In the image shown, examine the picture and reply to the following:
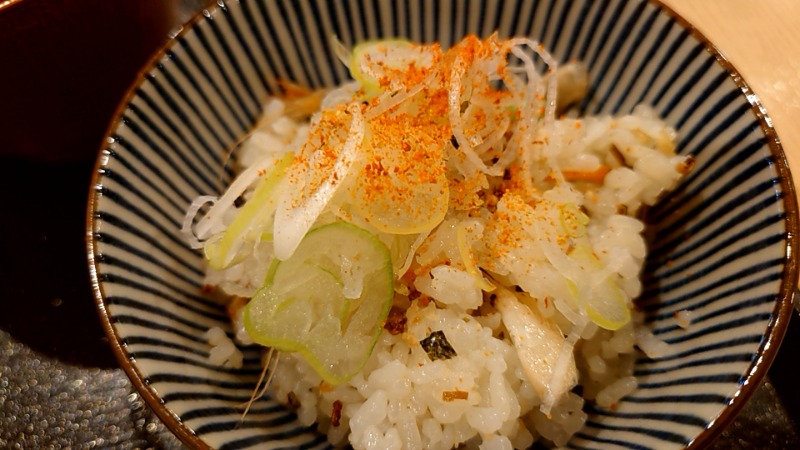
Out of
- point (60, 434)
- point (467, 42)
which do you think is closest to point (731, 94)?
point (467, 42)

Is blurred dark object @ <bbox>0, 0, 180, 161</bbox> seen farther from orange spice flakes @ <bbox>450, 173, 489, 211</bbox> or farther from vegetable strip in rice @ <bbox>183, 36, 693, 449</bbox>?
orange spice flakes @ <bbox>450, 173, 489, 211</bbox>

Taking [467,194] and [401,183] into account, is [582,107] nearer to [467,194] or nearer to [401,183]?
[467,194]

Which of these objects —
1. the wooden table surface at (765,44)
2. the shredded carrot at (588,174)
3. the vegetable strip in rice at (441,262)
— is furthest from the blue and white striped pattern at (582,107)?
the wooden table surface at (765,44)

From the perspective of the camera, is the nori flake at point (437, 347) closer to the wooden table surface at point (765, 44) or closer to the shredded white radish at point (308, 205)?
the shredded white radish at point (308, 205)

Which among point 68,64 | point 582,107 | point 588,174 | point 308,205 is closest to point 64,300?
point 68,64

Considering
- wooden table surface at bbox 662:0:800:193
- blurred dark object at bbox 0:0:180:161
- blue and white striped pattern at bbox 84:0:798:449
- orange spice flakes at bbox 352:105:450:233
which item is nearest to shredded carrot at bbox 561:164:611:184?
blue and white striped pattern at bbox 84:0:798:449

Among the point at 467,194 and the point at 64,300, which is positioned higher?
the point at 467,194

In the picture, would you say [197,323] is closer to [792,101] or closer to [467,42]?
[467,42]
